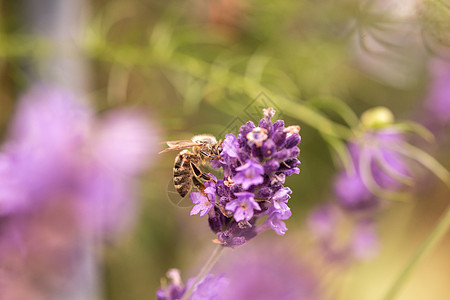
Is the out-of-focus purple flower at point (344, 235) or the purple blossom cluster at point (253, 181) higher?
the purple blossom cluster at point (253, 181)

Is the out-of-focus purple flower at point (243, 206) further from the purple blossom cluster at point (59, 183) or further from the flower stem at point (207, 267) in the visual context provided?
the purple blossom cluster at point (59, 183)

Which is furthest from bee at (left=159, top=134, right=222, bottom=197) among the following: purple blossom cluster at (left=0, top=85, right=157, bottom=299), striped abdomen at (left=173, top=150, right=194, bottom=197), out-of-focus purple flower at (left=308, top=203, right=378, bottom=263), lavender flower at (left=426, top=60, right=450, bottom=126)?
lavender flower at (left=426, top=60, right=450, bottom=126)

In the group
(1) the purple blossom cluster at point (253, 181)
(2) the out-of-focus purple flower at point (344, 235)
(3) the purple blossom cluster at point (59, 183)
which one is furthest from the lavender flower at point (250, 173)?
(2) the out-of-focus purple flower at point (344, 235)

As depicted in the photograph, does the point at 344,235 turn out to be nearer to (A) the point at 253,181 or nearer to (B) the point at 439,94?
(B) the point at 439,94

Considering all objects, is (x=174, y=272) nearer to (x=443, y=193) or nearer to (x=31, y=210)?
(x=31, y=210)

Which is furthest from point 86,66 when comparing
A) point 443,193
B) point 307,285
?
point 443,193

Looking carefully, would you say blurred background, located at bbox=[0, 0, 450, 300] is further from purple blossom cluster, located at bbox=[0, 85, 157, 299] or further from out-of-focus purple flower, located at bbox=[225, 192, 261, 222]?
out-of-focus purple flower, located at bbox=[225, 192, 261, 222]
